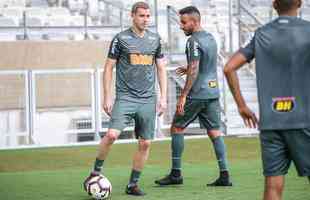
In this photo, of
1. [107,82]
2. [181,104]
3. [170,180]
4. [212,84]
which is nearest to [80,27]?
[212,84]

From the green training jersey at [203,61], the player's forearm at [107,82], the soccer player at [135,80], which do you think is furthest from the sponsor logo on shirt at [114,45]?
the green training jersey at [203,61]

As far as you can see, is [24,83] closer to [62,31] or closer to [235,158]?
[62,31]

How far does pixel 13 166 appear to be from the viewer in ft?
42.2

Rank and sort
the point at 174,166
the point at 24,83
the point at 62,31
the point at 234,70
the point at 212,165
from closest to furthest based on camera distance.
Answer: the point at 234,70
the point at 174,166
the point at 212,165
the point at 24,83
the point at 62,31

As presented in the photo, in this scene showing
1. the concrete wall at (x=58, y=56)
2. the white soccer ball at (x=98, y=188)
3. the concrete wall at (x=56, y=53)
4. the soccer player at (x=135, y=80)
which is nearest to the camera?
the white soccer ball at (x=98, y=188)

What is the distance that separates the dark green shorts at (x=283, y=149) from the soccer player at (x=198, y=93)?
374 cm

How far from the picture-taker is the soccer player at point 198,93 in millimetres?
9391

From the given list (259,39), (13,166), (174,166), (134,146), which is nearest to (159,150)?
(134,146)

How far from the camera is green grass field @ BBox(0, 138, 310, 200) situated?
881cm

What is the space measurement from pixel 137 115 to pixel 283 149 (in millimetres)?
3371

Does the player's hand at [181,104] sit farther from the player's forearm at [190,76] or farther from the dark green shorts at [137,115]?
the dark green shorts at [137,115]

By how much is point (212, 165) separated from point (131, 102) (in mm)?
3671

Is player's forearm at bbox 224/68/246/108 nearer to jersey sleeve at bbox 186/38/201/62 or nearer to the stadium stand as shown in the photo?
jersey sleeve at bbox 186/38/201/62

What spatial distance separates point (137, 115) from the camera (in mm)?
8828
